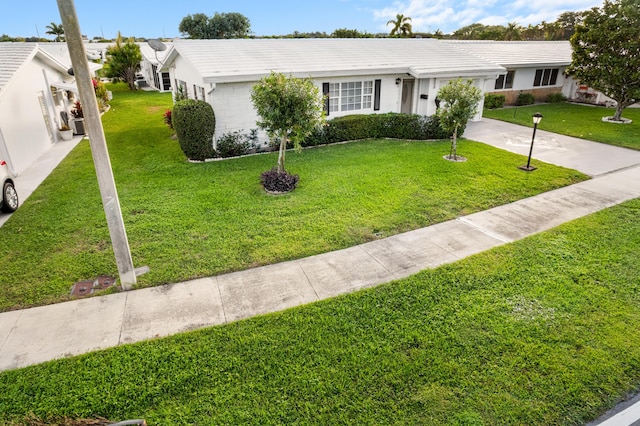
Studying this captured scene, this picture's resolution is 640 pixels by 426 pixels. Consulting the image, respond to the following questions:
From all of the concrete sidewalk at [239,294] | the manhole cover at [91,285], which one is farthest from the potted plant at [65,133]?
the concrete sidewalk at [239,294]

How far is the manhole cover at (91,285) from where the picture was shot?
6301mm

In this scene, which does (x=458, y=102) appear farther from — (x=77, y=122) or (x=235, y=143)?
(x=77, y=122)

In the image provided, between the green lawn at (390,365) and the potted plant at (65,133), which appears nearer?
the green lawn at (390,365)

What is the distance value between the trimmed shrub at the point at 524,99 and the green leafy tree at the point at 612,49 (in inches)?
180

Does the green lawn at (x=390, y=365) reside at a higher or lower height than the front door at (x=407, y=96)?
lower

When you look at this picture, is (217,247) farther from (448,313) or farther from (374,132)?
(374,132)

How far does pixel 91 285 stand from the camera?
21.3 ft

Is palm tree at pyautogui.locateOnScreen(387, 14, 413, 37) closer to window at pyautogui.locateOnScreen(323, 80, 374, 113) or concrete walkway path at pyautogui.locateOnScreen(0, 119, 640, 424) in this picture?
window at pyautogui.locateOnScreen(323, 80, 374, 113)

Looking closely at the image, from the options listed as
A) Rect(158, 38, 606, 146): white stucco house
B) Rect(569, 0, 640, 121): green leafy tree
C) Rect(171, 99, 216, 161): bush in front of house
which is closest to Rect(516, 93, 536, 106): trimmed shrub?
Rect(569, 0, 640, 121): green leafy tree

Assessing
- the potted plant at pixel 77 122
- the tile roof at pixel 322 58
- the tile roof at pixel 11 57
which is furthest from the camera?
the potted plant at pixel 77 122

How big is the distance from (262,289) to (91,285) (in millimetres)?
2943

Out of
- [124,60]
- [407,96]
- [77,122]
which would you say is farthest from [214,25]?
[407,96]

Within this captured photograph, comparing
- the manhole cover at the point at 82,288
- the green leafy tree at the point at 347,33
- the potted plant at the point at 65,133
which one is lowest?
the manhole cover at the point at 82,288

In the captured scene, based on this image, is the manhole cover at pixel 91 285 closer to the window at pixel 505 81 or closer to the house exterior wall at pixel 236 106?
the house exterior wall at pixel 236 106
